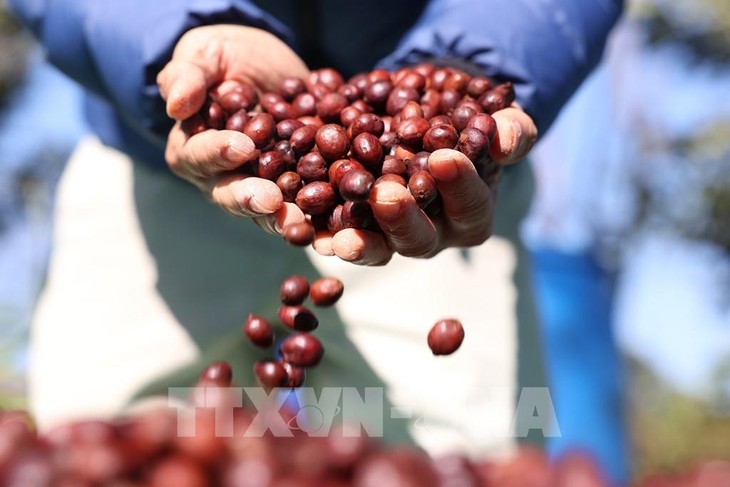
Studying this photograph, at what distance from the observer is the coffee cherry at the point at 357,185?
124 centimetres

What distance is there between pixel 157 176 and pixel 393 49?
61 centimetres

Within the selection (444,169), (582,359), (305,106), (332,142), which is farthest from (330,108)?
(582,359)

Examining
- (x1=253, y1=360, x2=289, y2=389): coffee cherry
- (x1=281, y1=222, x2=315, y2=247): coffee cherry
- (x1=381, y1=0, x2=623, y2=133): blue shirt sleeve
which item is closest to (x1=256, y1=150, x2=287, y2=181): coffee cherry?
(x1=281, y1=222, x2=315, y2=247): coffee cherry

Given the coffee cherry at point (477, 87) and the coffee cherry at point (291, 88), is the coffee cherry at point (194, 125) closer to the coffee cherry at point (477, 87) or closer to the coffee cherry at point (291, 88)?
the coffee cherry at point (291, 88)

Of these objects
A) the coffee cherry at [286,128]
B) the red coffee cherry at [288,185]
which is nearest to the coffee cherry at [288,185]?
the red coffee cherry at [288,185]

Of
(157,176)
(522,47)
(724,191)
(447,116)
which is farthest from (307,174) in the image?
(724,191)

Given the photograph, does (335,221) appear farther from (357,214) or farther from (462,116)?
(462,116)

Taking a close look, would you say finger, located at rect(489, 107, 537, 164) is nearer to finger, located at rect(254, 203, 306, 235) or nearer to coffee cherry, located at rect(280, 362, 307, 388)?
finger, located at rect(254, 203, 306, 235)

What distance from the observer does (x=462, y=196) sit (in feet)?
4.27

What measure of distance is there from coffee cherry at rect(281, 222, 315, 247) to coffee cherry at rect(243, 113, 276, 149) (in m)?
0.18

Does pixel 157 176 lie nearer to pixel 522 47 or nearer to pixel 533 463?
pixel 522 47

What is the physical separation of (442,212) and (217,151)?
378 mm

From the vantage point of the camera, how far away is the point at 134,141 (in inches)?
74.8

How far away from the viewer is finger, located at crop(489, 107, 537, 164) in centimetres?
138
